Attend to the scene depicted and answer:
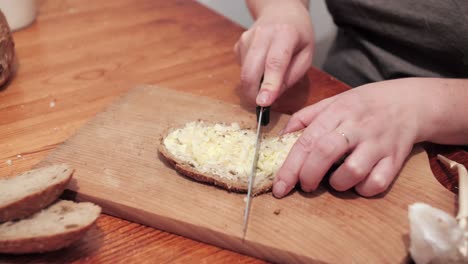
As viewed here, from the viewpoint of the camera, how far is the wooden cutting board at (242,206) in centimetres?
108

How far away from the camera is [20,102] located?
1.64 meters

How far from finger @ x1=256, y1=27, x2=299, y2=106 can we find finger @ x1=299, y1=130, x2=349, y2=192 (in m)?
0.27

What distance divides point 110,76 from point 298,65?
74 centimetres

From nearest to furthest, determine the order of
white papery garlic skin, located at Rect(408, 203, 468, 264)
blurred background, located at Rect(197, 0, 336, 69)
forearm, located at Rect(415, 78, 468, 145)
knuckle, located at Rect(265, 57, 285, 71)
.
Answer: white papery garlic skin, located at Rect(408, 203, 468, 264) → forearm, located at Rect(415, 78, 468, 145) → knuckle, located at Rect(265, 57, 285, 71) → blurred background, located at Rect(197, 0, 336, 69)

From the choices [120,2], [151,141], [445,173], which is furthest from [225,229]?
[120,2]

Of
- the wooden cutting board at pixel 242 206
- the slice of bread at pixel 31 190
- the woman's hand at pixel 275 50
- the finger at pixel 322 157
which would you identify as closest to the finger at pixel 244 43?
the woman's hand at pixel 275 50

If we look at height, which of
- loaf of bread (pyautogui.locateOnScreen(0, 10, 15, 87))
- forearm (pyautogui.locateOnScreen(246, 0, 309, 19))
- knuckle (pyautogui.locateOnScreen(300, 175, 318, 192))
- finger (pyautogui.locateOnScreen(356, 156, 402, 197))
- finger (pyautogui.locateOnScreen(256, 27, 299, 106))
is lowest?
finger (pyautogui.locateOnScreen(356, 156, 402, 197))

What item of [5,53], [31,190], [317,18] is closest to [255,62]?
[31,190]

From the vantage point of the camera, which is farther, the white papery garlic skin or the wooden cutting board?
the wooden cutting board

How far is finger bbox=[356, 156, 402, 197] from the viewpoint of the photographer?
1188mm

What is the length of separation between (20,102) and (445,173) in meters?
1.42

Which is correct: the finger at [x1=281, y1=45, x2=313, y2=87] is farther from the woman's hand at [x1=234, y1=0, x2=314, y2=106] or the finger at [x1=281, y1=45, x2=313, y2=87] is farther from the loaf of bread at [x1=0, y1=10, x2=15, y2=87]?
the loaf of bread at [x1=0, y1=10, x2=15, y2=87]

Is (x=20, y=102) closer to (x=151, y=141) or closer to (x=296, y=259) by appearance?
(x=151, y=141)

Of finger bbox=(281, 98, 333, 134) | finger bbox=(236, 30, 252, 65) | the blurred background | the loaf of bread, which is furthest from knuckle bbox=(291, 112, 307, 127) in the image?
the blurred background
